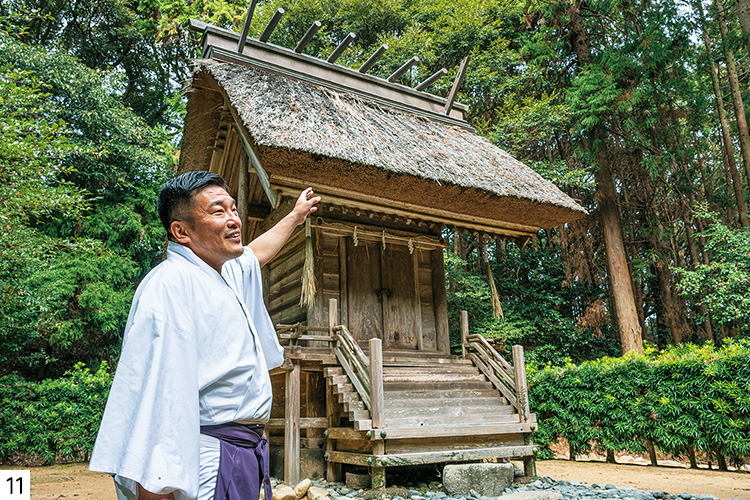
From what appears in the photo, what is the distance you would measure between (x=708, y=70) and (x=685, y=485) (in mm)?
13744

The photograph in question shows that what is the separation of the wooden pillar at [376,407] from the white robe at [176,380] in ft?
14.2

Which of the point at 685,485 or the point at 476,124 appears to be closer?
the point at 685,485

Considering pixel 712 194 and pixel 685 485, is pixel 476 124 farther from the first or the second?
pixel 685 485

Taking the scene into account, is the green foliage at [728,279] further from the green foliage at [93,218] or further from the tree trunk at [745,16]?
the green foliage at [93,218]

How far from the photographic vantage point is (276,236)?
6.98 feet

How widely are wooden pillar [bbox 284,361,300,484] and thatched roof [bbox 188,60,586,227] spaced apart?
2600 millimetres

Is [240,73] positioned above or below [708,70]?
below

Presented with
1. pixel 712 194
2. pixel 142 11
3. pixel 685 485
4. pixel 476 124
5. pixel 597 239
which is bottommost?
pixel 685 485

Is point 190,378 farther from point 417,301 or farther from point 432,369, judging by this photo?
point 417,301

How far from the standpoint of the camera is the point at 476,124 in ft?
50.9

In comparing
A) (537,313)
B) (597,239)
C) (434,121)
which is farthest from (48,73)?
(597,239)

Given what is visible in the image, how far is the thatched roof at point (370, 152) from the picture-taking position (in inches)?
248

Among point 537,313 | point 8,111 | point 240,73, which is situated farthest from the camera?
point 537,313

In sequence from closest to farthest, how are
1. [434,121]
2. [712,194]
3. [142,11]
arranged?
[434,121] < [712,194] < [142,11]
